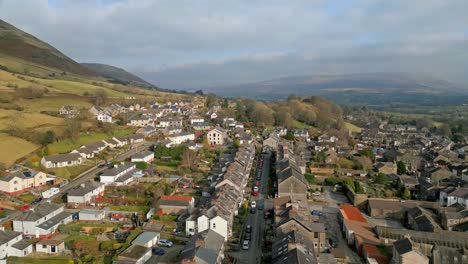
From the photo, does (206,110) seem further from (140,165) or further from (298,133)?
(140,165)

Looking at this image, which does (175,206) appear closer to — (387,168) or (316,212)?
(316,212)

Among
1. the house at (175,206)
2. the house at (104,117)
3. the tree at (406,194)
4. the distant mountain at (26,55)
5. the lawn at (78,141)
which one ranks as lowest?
the tree at (406,194)

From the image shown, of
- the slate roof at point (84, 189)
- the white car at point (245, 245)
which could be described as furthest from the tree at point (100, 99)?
the white car at point (245, 245)

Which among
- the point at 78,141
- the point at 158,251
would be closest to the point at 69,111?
the point at 78,141

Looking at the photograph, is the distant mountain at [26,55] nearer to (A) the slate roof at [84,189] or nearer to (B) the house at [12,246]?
(A) the slate roof at [84,189]

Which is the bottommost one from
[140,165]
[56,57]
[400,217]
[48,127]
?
[400,217]

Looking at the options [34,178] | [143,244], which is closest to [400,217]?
[143,244]

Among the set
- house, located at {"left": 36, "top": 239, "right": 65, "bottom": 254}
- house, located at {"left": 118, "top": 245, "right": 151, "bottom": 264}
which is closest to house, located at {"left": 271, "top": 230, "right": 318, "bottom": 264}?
house, located at {"left": 118, "top": 245, "right": 151, "bottom": 264}
